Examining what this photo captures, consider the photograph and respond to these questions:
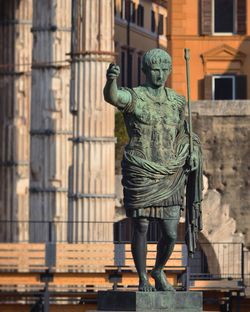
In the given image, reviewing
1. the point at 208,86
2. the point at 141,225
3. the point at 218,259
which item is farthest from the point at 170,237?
the point at 208,86

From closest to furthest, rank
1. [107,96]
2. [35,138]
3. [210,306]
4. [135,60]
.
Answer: [107,96]
[210,306]
[35,138]
[135,60]

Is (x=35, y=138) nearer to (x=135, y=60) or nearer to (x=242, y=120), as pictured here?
(x=242, y=120)

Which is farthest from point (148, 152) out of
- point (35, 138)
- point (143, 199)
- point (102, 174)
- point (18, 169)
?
point (18, 169)

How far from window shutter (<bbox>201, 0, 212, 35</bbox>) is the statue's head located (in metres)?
51.8

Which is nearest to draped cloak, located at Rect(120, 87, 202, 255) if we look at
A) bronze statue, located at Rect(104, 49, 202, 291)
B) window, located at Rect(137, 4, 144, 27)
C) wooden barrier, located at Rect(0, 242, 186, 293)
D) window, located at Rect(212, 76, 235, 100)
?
bronze statue, located at Rect(104, 49, 202, 291)

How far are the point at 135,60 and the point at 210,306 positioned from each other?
46.4 meters

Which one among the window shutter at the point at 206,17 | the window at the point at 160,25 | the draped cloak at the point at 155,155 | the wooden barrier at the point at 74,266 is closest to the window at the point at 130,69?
the window at the point at 160,25

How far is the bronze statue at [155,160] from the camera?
2403cm

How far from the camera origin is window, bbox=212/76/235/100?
7600 cm

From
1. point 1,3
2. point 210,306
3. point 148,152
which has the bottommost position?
point 210,306

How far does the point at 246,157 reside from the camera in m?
61.7

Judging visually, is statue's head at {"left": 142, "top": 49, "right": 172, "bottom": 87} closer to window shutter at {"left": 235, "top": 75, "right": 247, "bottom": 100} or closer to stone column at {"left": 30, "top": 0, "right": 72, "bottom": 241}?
stone column at {"left": 30, "top": 0, "right": 72, "bottom": 241}

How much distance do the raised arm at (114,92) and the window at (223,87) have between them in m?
51.7

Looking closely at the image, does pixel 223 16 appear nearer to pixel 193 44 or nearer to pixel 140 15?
pixel 193 44
